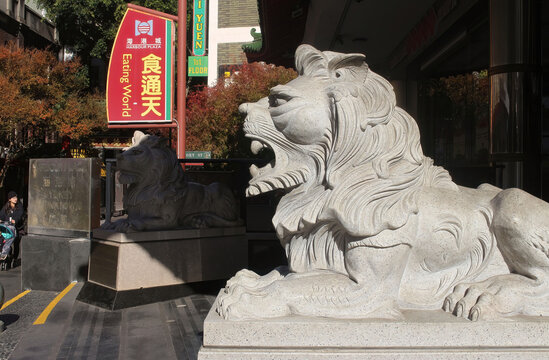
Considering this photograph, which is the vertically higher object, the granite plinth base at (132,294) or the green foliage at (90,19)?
the green foliage at (90,19)

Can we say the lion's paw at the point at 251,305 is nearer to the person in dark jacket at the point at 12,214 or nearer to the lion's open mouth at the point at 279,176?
the lion's open mouth at the point at 279,176

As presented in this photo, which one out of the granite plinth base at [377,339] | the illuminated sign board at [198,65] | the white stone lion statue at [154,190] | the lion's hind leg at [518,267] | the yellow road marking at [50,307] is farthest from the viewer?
the illuminated sign board at [198,65]

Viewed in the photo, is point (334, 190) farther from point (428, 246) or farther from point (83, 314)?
point (83, 314)

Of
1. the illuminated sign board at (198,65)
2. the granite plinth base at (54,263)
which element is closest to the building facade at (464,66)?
the granite plinth base at (54,263)

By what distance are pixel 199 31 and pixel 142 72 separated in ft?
23.1

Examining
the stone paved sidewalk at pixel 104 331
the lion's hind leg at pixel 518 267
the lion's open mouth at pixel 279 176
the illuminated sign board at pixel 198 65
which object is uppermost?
the illuminated sign board at pixel 198 65

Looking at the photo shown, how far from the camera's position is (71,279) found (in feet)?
20.4

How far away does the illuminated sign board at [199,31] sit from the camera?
797 inches

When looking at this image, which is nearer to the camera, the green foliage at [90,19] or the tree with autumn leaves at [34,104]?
the tree with autumn leaves at [34,104]

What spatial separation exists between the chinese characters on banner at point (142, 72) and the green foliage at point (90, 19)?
9679 mm

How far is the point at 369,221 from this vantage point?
73.2 inches

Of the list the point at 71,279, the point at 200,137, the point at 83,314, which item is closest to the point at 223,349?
the point at 83,314

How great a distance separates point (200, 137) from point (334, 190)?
1597 centimetres

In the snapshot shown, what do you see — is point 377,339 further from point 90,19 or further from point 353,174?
point 90,19
